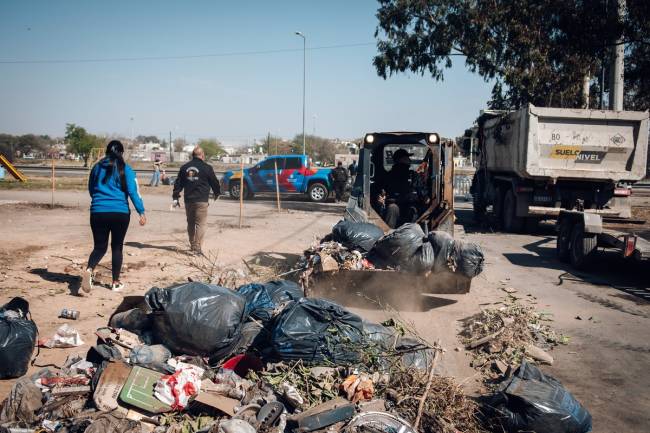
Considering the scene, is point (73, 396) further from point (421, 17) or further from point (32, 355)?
point (421, 17)

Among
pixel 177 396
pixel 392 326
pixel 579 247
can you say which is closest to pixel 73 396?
pixel 177 396

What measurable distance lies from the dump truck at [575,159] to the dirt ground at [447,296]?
118 centimetres

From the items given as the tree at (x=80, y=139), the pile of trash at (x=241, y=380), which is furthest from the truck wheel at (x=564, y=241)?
the tree at (x=80, y=139)

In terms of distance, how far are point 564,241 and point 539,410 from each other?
6.88 m

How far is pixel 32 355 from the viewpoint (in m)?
4.29

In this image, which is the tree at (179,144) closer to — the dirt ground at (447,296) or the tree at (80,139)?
the tree at (80,139)

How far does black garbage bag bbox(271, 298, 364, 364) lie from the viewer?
387cm

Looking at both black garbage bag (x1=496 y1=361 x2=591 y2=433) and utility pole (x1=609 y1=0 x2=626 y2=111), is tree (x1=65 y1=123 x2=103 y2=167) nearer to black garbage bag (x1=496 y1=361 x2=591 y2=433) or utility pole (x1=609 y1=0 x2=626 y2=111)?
utility pole (x1=609 y1=0 x2=626 y2=111)

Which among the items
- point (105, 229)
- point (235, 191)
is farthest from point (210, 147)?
point (105, 229)

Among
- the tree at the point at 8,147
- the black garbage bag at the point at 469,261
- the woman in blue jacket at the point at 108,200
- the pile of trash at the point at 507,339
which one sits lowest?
the pile of trash at the point at 507,339

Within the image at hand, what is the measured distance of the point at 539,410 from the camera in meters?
3.28

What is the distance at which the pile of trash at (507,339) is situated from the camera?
4.64 metres

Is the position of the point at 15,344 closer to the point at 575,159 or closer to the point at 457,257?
the point at 457,257

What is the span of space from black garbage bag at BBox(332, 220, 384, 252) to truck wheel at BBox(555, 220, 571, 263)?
4489mm
